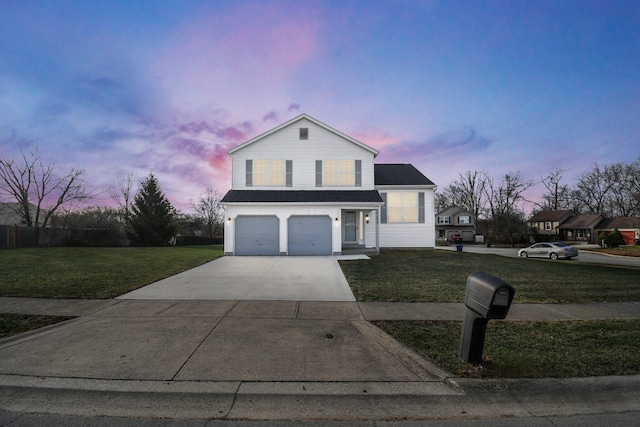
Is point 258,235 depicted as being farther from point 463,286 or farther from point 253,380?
point 253,380

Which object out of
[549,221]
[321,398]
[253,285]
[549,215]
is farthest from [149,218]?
[549,215]

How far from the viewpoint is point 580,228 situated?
49.8 m

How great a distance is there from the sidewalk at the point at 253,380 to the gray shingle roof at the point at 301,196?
12493 millimetres

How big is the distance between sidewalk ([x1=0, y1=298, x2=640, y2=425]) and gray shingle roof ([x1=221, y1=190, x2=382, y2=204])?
12.5 m

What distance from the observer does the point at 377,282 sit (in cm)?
908

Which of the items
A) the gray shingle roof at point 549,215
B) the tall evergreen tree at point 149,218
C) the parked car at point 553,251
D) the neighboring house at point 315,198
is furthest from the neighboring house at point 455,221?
the tall evergreen tree at point 149,218

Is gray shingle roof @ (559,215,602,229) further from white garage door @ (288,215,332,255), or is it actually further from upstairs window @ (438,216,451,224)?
white garage door @ (288,215,332,255)

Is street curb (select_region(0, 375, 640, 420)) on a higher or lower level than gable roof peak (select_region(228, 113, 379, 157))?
→ lower

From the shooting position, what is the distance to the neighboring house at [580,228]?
4794 centimetres

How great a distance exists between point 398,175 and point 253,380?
2058 centimetres

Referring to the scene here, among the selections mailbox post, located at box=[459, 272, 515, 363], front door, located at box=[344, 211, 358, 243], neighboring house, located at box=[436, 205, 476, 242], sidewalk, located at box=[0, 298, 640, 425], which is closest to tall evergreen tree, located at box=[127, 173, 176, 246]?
front door, located at box=[344, 211, 358, 243]

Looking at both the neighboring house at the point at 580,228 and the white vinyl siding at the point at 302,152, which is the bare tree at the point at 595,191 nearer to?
the neighboring house at the point at 580,228

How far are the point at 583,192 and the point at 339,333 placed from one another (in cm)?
6946

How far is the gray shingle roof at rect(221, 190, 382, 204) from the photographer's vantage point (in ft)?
A: 57.0
